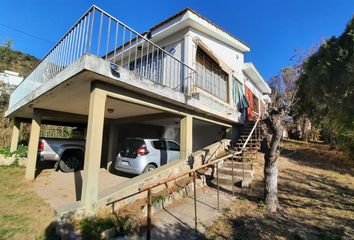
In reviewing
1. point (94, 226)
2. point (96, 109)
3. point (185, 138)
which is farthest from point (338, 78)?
point (94, 226)

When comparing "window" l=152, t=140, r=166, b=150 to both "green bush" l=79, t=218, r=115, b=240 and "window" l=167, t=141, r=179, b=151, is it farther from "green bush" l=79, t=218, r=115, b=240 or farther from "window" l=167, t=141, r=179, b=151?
"green bush" l=79, t=218, r=115, b=240

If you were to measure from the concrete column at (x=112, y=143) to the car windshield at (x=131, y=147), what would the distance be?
203 cm

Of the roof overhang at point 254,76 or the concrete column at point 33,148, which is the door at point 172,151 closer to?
the concrete column at point 33,148

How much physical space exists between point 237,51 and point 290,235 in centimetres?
1135

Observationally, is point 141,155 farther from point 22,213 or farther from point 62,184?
point 22,213

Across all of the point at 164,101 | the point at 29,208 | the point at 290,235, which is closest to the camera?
the point at 290,235

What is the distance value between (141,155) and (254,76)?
41.0 feet

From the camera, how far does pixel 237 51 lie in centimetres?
1334

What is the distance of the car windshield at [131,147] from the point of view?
7586mm

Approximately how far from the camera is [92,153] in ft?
14.5

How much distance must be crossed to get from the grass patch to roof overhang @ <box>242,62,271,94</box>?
44.2 feet

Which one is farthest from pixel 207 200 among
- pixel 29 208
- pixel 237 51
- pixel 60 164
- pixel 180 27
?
pixel 237 51

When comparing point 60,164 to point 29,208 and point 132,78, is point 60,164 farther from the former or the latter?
point 132,78

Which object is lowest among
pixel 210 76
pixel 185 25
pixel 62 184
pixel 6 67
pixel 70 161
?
pixel 62 184
